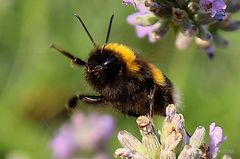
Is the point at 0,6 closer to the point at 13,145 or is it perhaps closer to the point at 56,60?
the point at 56,60

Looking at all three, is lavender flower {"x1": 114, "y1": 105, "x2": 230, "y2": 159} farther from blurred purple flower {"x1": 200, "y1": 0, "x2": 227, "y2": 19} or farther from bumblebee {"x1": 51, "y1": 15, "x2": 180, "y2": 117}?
blurred purple flower {"x1": 200, "y1": 0, "x2": 227, "y2": 19}

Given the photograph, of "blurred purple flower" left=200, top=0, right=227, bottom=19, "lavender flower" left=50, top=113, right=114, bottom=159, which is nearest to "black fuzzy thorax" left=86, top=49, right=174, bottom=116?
"blurred purple flower" left=200, top=0, right=227, bottom=19

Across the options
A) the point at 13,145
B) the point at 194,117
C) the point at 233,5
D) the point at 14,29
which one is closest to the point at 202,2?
the point at 233,5

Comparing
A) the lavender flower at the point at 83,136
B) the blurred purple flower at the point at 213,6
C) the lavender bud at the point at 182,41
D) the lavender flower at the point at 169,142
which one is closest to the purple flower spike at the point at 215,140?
the lavender flower at the point at 169,142

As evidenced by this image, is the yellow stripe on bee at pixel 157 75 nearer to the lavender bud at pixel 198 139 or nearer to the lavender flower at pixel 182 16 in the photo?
the lavender flower at pixel 182 16

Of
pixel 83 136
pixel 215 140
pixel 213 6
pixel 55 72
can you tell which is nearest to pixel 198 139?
pixel 215 140
